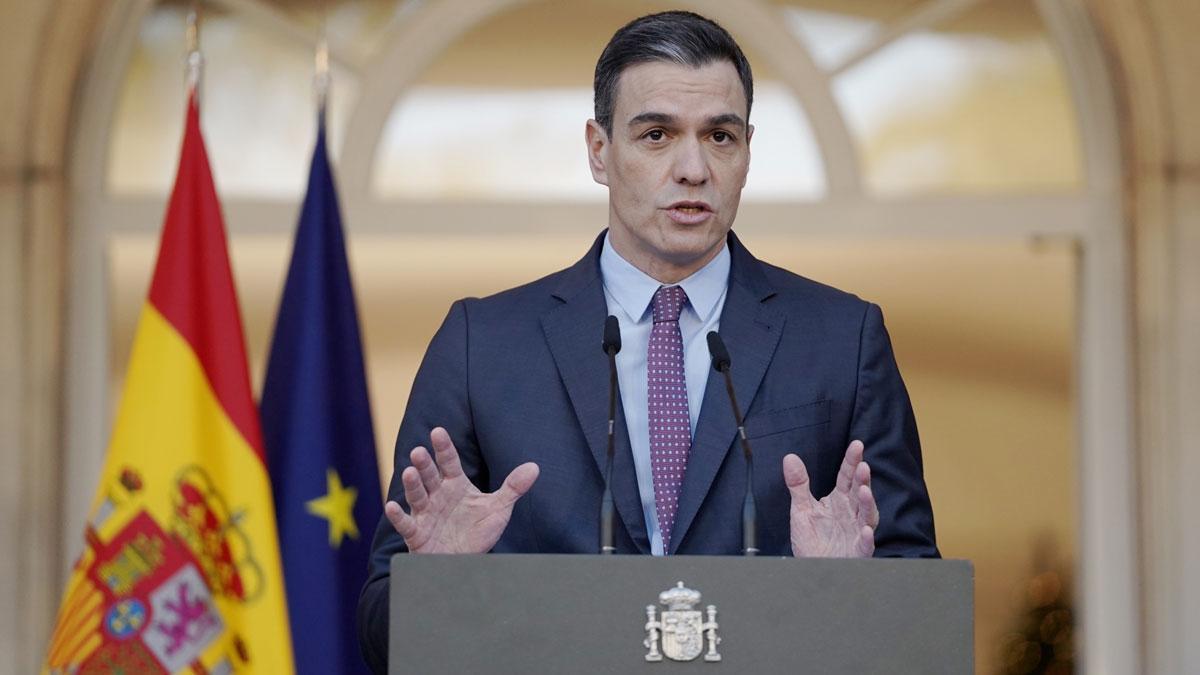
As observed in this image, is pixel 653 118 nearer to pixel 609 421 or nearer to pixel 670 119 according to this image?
pixel 670 119

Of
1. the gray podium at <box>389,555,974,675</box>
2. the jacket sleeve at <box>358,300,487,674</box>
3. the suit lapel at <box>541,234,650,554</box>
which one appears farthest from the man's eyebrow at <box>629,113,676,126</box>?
the gray podium at <box>389,555,974,675</box>

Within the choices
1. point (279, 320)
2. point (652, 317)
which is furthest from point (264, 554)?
point (652, 317)

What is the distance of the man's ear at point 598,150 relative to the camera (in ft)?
9.41

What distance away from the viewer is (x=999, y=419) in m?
8.26

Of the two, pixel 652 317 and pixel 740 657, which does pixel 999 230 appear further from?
pixel 740 657

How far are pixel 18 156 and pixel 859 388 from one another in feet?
11.2

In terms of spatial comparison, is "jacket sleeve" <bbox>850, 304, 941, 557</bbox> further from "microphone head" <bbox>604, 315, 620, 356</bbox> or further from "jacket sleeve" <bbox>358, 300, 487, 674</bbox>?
"jacket sleeve" <bbox>358, 300, 487, 674</bbox>

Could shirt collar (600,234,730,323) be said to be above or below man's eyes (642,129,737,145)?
below

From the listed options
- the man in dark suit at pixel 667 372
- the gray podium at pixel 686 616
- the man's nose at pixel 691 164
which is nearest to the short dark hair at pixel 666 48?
the man in dark suit at pixel 667 372

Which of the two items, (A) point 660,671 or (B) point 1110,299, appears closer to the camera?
(A) point 660,671

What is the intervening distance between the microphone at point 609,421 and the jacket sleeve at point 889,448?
352 mm

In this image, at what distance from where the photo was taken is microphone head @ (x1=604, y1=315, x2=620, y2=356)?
2584mm

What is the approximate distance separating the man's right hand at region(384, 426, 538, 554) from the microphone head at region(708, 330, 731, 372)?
319 millimetres

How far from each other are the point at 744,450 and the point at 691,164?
412 millimetres
